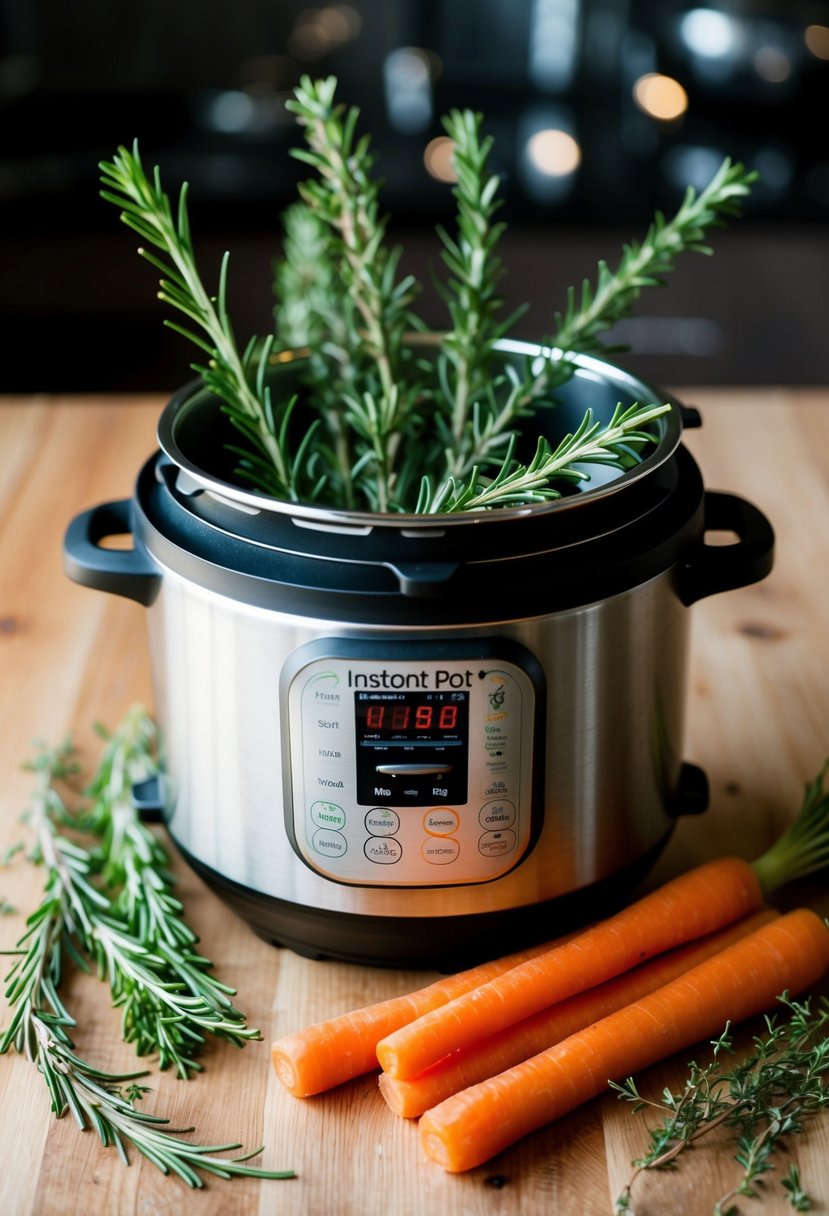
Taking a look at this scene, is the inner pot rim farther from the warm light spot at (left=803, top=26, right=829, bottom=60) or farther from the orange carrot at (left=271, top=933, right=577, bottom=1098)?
the warm light spot at (left=803, top=26, right=829, bottom=60)

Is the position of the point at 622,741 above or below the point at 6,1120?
above

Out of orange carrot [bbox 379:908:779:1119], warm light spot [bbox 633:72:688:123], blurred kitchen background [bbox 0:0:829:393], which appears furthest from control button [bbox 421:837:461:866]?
warm light spot [bbox 633:72:688:123]

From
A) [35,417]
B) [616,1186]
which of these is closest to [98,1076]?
[616,1186]

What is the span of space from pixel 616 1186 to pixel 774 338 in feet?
6.26

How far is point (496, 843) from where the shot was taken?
748mm

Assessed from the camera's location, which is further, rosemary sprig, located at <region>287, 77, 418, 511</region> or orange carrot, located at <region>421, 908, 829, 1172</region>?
rosemary sprig, located at <region>287, 77, 418, 511</region>

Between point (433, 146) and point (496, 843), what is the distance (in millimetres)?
1952

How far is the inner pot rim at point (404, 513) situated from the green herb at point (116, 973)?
0.95ft

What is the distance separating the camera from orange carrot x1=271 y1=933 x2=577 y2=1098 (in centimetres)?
74

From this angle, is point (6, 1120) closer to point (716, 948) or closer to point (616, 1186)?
point (616, 1186)

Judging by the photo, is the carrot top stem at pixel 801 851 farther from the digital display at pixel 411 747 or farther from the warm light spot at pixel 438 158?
the warm light spot at pixel 438 158

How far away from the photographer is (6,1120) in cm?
→ 73

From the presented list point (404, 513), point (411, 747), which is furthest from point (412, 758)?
point (404, 513)

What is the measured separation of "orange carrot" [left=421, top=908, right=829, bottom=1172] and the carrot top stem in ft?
0.17
